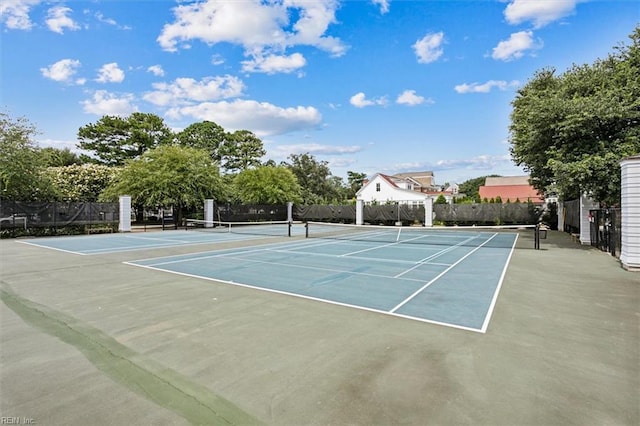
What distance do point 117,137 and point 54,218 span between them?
2390cm

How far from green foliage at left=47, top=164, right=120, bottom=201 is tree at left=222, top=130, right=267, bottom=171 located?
19.7 metres

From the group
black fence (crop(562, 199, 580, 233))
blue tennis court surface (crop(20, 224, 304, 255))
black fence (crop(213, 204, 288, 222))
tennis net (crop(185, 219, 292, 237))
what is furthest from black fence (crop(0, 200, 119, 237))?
black fence (crop(562, 199, 580, 233))

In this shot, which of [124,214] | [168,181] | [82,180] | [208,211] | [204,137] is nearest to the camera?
[124,214]

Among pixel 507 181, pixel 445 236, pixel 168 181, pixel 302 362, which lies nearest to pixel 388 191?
pixel 445 236

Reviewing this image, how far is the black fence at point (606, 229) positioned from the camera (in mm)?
12383

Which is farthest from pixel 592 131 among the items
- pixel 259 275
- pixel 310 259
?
pixel 259 275

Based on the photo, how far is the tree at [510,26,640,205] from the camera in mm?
13109

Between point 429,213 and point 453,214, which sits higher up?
point 429,213

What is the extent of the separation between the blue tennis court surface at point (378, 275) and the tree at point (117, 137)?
34.9 m

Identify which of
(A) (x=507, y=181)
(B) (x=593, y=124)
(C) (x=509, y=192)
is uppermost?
(A) (x=507, y=181)

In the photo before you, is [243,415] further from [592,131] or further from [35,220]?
[35,220]

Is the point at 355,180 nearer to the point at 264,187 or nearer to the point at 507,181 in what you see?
the point at 507,181

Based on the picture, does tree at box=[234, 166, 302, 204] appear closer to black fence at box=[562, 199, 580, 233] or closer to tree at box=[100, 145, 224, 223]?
tree at box=[100, 145, 224, 223]

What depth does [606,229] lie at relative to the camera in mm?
13586
